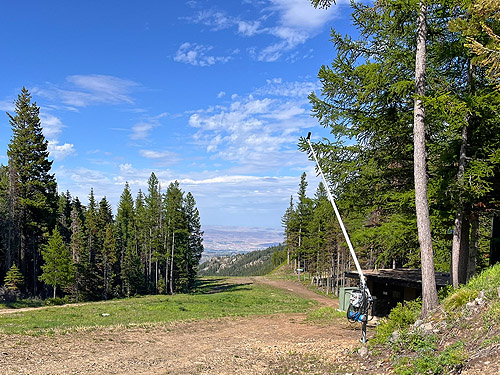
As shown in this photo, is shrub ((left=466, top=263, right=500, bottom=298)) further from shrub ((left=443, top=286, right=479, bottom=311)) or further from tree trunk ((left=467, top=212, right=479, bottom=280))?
tree trunk ((left=467, top=212, right=479, bottom=280))

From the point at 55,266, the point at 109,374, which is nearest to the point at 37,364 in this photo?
the point at 109,374

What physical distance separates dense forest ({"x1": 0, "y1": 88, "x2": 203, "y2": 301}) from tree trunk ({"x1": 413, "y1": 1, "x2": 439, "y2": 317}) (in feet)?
116

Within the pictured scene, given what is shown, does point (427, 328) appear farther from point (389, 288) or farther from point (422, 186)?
point (389, 288)

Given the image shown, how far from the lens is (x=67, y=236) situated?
54625mm

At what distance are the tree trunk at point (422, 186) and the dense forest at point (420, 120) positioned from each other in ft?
0.11

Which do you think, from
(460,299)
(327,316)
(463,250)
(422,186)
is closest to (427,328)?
(460,299)

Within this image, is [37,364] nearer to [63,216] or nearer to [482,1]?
[482,1]

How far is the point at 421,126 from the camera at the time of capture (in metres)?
10.4

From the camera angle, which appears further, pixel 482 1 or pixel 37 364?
pixel 37 364

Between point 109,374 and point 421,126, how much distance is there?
Answer: 1146 cm

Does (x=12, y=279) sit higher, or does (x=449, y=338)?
(x=449, y=338)

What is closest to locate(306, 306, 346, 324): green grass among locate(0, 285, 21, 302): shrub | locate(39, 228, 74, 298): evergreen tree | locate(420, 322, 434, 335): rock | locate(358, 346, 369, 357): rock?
locate(358, 346, 369, 357): rock

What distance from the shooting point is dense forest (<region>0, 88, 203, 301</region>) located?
121 ft

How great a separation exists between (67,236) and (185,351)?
163 ft
